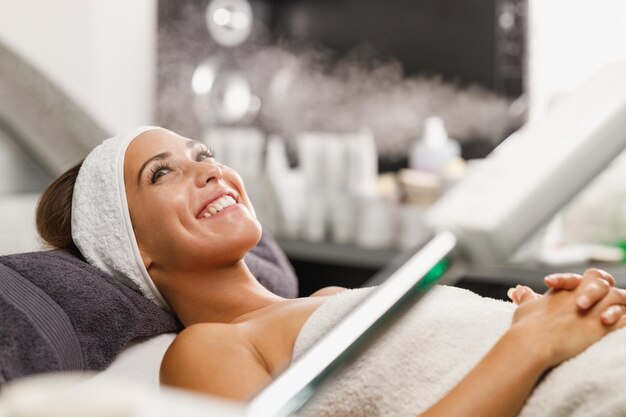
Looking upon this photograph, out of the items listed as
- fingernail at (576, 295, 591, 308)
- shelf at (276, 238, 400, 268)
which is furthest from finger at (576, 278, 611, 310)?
shelf at (276, 238, 400, 268)

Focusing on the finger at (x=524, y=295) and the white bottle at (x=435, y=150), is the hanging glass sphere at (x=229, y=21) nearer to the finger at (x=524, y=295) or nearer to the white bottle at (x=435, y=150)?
the white bottle at (x=435, y=150)

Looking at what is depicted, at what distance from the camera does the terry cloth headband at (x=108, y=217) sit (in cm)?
55

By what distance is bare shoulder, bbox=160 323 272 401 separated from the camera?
1.43ft

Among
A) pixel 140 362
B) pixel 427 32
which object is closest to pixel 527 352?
pixel 140 362

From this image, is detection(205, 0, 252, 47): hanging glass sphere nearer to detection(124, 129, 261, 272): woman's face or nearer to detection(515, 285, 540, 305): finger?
detection(124, 129, 261, 272): woman's face

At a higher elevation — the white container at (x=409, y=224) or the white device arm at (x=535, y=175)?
the white device arm at (x=535, y=175)

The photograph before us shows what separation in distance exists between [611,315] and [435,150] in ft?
3.63

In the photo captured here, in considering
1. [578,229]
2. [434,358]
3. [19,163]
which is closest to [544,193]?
[434,358]

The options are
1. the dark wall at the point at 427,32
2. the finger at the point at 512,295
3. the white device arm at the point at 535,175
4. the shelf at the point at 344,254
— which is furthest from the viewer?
the dark wall at the point at 427,32

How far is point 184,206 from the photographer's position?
52cm

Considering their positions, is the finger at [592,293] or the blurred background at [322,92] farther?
the blurred background at [322,92]

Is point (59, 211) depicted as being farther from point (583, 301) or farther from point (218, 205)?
point (583, 301)

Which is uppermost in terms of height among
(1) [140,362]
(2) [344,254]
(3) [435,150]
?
(1) [140,362]

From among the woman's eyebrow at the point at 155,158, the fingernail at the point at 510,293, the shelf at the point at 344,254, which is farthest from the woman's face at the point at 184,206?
the shelf at the point at 344,254
